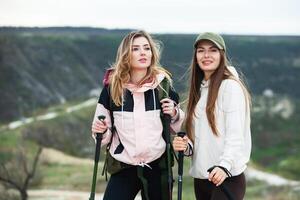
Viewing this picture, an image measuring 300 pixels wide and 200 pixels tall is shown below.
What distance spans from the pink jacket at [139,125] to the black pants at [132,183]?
2.9 inches

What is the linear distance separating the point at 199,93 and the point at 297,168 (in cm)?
2974

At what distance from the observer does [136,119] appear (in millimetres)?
3807

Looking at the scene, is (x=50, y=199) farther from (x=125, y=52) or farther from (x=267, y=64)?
(x=267, y=64)

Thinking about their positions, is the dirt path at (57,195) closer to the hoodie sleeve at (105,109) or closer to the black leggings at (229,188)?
the hoodie sleeve at (105,109)

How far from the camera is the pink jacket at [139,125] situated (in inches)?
150

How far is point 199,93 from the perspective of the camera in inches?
148

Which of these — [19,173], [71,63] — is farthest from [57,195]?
[71,63]

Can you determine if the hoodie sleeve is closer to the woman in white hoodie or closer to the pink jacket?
the pink jacket

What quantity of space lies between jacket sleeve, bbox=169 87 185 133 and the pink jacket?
119mm

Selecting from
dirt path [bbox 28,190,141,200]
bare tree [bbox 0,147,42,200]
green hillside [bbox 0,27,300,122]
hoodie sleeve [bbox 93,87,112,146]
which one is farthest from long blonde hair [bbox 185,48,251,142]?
green hillside [bbox 0,27,300,122]

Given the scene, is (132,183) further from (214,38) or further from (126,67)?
(214,38)

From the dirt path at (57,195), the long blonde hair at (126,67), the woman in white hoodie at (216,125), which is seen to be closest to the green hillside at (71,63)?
the dirt path at (57,195)

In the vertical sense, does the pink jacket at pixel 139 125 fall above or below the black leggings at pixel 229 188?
above

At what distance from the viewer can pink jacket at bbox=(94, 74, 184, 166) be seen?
12.5 feet
